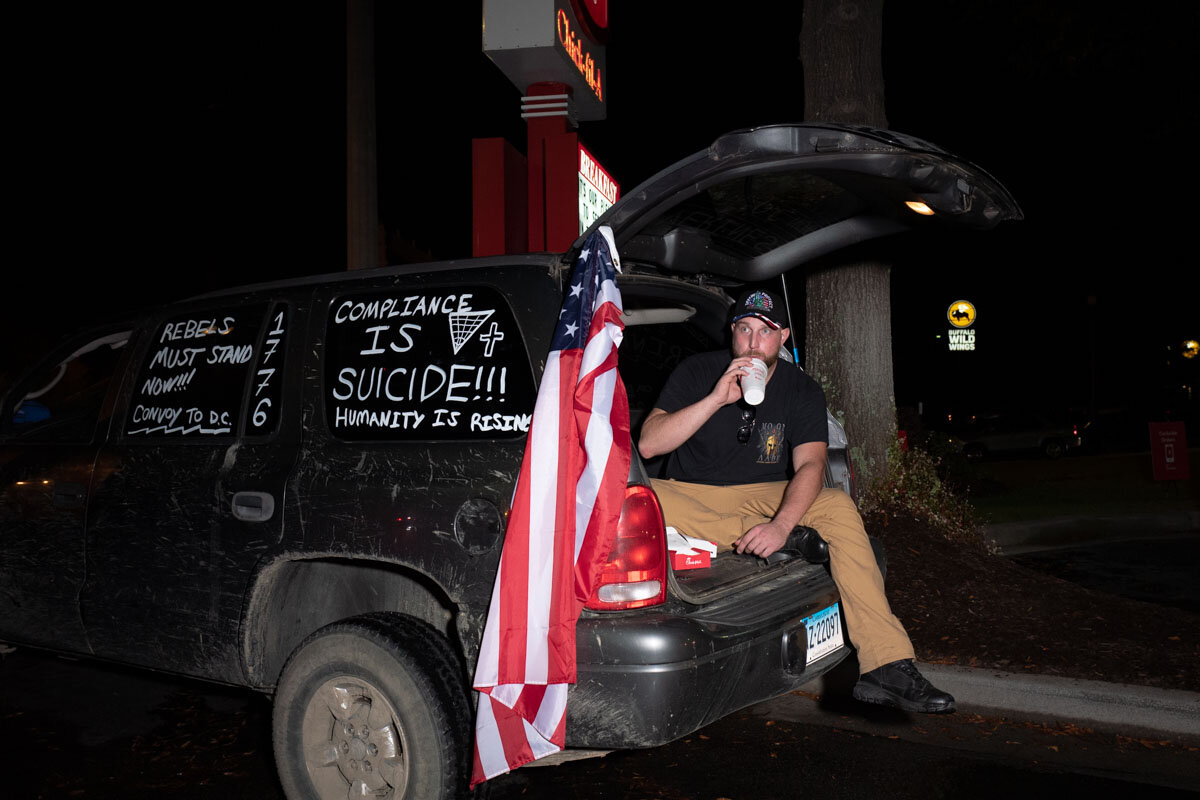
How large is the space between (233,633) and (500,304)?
4.75 feet

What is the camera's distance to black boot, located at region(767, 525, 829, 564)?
11.0 feet

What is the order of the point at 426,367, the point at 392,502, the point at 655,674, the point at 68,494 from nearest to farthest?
the point at 655,674, the point at 392,502, the point at 426,367, the point at 68,494

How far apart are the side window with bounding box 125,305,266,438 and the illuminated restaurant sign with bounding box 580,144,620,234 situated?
5561 millimetres

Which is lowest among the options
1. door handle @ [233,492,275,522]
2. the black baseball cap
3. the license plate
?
the license plate

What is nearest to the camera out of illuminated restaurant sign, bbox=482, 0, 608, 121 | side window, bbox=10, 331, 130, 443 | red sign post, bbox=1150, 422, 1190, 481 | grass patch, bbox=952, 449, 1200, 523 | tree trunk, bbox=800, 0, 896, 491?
side window, bbox=10, 331, 130, 443

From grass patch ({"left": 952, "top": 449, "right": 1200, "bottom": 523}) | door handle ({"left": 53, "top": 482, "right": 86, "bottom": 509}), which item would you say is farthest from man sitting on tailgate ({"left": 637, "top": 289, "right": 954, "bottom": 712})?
grass patch ({"left": 952, "top": 449, "right": 1200, "bottom": 523})

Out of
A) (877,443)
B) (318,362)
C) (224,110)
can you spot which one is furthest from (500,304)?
(224,110)

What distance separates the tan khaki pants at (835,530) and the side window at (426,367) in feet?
2.25

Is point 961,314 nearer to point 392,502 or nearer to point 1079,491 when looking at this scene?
point 1079,491

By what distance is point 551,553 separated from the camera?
2.50 metres

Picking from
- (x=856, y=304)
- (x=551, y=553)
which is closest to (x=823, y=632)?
(x=551, y=553)

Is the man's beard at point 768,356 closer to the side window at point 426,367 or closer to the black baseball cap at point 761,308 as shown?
the black baseball cap at point 761,308

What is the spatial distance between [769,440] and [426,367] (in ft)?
5.12

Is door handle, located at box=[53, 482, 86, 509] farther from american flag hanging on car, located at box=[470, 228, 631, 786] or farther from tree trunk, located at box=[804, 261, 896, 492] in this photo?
tree trunk, located at box=[804, 261, 896, 492]
